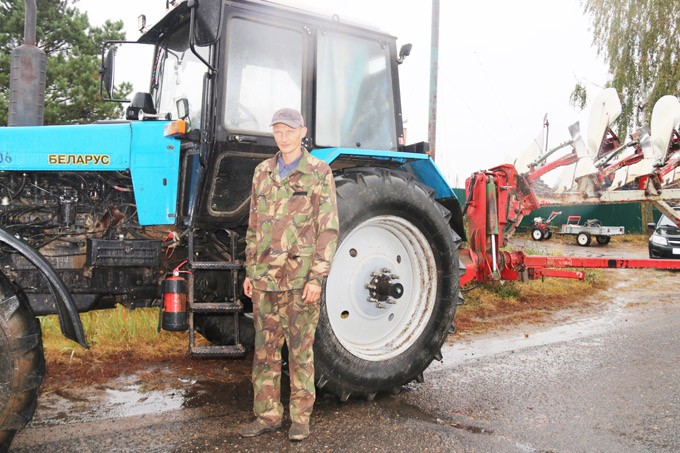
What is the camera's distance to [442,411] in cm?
379

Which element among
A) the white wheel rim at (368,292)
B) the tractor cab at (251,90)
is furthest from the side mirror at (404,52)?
the white wheel rim at (368,292)

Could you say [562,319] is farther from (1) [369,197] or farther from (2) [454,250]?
(1) [369,197]

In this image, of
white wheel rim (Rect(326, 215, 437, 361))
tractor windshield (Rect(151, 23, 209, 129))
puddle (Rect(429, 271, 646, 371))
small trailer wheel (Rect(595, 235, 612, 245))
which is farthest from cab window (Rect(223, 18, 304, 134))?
small trailer wheel (Rect(595, 235, 612, 245))

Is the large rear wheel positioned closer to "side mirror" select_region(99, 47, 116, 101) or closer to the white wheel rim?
the white wheel rim

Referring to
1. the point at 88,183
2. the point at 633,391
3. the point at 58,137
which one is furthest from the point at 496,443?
the point at 58,137

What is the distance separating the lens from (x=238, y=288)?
3.80m

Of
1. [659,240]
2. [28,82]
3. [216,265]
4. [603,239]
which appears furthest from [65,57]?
[603,239]

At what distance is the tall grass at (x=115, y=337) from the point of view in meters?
4.73

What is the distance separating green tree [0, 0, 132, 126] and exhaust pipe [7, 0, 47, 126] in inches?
315

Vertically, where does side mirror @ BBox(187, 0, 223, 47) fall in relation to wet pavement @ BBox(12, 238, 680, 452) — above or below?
above

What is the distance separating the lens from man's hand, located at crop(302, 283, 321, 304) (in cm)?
323

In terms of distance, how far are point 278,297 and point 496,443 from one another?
147cm

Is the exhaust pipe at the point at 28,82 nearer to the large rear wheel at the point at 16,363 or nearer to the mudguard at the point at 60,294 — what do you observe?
the mudguard at the point at 60,294

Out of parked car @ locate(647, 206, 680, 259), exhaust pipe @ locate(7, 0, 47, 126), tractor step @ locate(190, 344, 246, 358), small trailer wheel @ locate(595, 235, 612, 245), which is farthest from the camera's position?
small trailer wheel @ locate(595, 235, 612, 245)
